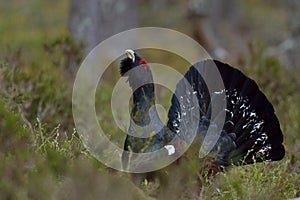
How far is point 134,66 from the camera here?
16.2ft

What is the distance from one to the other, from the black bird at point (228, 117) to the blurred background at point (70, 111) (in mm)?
174

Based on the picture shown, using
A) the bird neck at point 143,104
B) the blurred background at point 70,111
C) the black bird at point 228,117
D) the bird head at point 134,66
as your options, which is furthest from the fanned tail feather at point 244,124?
the bird head at point 134,66

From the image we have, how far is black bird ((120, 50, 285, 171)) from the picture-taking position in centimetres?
484

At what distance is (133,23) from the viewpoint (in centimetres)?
1252

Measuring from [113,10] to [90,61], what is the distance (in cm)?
222

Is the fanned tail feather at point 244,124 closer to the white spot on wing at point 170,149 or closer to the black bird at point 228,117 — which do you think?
the black bird at point 228,117

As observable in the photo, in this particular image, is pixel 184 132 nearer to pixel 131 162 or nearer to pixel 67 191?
pixel 131 162

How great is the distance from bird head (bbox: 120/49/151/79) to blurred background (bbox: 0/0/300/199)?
22.1 inches

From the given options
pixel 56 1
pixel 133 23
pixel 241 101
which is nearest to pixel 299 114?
pixel 241 101

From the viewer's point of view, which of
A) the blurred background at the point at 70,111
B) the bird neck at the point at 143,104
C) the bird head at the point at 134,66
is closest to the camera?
the blurred background at the point at 70,111

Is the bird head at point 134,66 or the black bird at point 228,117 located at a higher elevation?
the bird head at point 134,66

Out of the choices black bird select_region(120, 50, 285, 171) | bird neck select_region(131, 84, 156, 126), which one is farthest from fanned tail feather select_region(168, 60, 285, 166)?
bird neck select_region(131, 84, 156, 126)

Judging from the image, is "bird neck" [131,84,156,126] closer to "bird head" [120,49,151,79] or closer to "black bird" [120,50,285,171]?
"black bird" [120,50,285,171]

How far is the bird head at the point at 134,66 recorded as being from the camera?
4.91 meters
